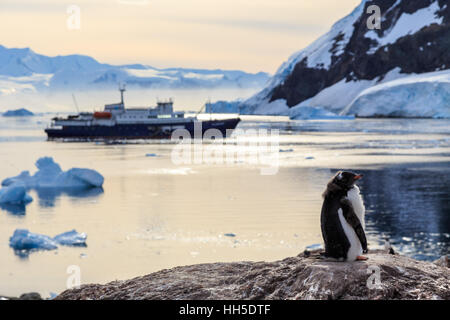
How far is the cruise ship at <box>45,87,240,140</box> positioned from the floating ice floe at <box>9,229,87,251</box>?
265 ft

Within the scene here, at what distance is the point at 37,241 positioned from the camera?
22375 mm

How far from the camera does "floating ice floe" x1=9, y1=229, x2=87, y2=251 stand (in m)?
22.2

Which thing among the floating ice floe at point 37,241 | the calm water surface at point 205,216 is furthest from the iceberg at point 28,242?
the calm water surface at point 205,216

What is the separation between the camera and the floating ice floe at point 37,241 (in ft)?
72.7

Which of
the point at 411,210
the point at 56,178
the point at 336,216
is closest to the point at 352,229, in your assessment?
the point at 336,216

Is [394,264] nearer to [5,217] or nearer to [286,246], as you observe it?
[286,246]

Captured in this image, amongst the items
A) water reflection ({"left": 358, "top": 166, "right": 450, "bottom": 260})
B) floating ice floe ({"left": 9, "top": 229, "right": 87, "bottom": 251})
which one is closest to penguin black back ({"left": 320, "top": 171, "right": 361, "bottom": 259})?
water reflection ({"left": 358, "top": 166, "right": 450, "bottom": 260})

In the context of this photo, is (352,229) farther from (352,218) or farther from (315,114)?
(315,114)

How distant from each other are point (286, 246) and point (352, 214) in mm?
15526

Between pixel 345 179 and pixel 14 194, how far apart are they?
29825 millimetres

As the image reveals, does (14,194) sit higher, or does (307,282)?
(307,282)

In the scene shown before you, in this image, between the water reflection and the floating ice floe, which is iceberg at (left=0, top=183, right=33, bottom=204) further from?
the water reflection

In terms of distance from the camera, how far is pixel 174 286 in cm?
675

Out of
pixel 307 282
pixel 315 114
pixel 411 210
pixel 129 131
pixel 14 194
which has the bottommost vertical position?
pixel 411 210
